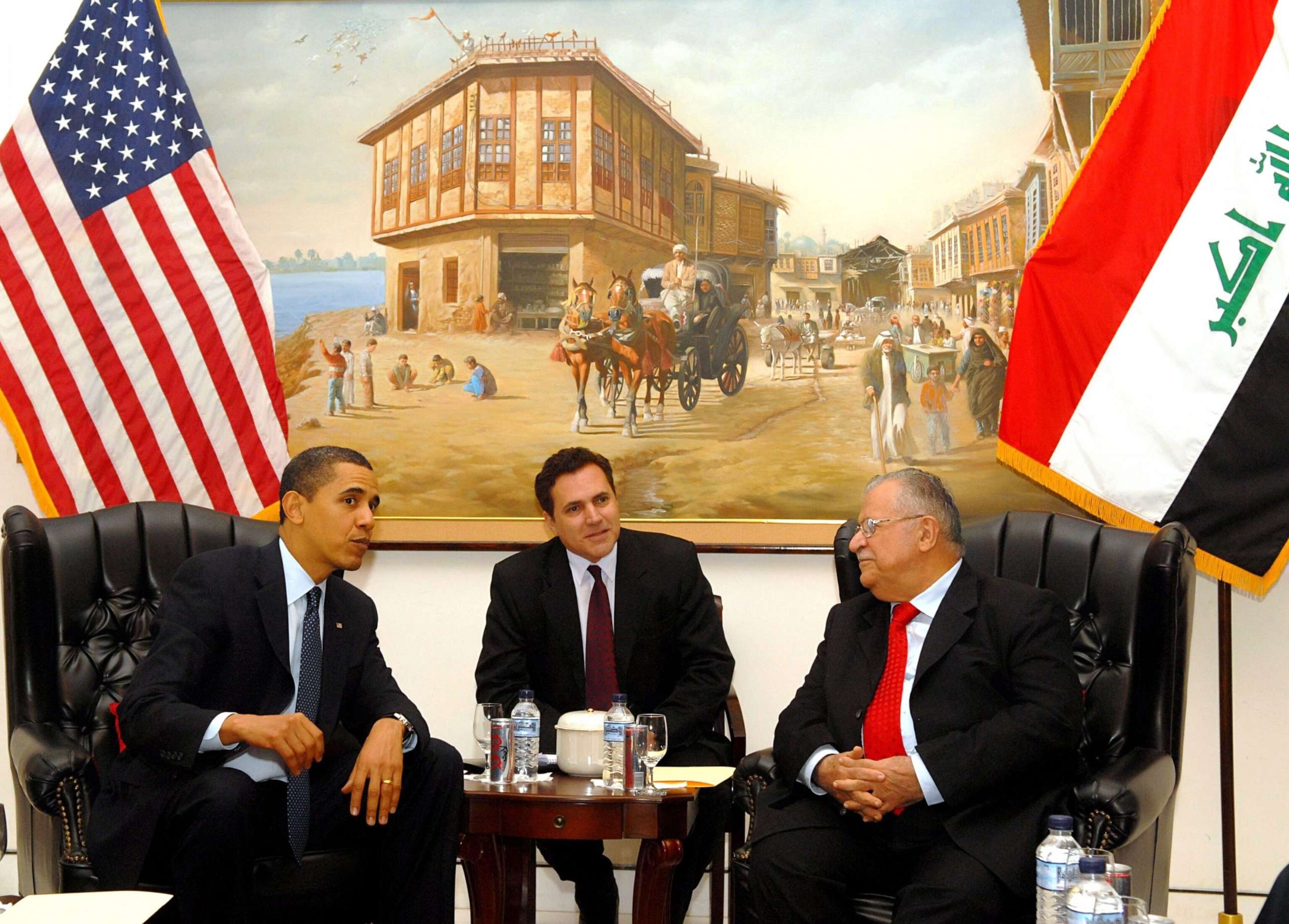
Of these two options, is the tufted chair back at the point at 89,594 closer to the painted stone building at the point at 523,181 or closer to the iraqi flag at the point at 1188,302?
the painted stone building at the point at 523,181

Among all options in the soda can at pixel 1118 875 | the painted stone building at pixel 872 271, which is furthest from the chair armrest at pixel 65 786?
the painted stone building at pixel 872 271

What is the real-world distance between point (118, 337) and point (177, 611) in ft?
5.48

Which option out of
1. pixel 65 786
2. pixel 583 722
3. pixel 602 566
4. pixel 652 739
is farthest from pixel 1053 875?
pixel 65 786

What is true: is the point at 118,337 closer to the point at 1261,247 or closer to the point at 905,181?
the point at 905,181

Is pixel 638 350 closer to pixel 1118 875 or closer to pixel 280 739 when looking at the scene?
pixel 280 739

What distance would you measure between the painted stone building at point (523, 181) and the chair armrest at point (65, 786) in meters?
2.04

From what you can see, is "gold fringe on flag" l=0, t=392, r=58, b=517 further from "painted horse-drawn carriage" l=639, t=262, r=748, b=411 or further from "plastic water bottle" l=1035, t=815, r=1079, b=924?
"plastic water bottle" l=1035, t=815, r=1079, b=924

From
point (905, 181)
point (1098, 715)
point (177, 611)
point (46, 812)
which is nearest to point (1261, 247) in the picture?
point (905, 181)

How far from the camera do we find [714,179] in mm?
4562

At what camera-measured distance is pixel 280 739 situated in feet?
9.91

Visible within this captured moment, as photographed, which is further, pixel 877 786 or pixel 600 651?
pixel 600 651

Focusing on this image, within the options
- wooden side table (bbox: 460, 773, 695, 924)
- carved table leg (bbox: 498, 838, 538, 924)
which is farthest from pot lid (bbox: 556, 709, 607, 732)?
carved table leg (bbox: 498, 838, 538, 924)

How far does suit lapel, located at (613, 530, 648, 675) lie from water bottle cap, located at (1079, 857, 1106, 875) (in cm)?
195

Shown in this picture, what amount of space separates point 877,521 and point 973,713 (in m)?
0.55
